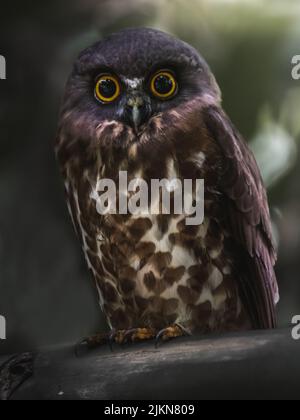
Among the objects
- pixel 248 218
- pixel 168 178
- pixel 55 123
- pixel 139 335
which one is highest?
pixel 55 123

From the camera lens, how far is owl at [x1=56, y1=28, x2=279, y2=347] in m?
1.90

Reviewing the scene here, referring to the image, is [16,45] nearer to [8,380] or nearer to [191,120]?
[191,120]

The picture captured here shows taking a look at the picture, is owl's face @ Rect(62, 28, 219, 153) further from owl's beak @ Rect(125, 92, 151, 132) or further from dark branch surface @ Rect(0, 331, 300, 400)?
dark branch surface @ Rect(0, 331, 300, 400)

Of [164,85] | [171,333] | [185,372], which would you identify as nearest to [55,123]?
[164,85]

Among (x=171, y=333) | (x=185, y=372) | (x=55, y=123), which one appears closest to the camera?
(x=185, y=372)

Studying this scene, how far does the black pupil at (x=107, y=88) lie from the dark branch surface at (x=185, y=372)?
652mm

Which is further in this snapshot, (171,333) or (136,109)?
(136,109)

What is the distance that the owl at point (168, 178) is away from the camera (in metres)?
1.90

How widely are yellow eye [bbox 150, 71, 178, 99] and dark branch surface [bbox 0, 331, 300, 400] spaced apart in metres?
0.64

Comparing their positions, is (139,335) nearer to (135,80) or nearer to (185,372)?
(185,372)

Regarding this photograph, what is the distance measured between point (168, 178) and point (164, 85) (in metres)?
0.23

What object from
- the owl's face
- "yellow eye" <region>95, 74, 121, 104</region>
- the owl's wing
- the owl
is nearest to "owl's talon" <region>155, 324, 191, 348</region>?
the owl

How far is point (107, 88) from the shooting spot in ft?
6.44
